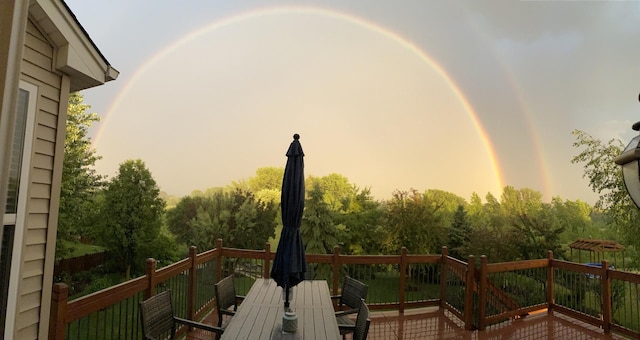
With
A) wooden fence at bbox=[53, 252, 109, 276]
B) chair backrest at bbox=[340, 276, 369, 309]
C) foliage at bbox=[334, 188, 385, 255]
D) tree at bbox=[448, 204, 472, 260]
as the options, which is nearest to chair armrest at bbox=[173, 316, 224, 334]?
chair backrest at bbox=[340, 276, 369, 309]

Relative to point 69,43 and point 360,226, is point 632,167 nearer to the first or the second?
point 69,43

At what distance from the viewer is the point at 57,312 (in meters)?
2.58

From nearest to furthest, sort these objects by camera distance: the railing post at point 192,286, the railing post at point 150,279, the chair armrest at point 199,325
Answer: the chair armrest at point 199,325, the railing post at point 150,279, the railing post at point 192,286

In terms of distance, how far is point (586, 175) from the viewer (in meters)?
16.2

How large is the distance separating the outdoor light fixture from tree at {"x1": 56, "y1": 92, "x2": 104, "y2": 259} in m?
17.1

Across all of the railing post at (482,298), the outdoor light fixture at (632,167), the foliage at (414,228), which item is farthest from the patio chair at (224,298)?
the foliage at (414,228)

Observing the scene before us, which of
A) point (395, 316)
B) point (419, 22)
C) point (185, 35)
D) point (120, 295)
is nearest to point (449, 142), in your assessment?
point (419, 22)

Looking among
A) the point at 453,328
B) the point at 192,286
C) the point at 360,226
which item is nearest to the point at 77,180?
the point at 360,226

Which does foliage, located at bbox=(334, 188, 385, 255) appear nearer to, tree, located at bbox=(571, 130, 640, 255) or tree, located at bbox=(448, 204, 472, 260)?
tree, located at bbox=(448, 204, 472, 260)

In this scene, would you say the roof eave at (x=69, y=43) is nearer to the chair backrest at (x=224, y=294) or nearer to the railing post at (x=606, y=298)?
the chair backrest at (x=224, y=294)

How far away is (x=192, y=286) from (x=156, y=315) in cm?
202

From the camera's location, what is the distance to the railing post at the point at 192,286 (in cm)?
516

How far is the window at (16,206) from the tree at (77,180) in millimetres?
13921

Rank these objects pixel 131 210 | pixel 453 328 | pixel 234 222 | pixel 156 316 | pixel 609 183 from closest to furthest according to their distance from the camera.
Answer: pixel 156 316, pixel 453 328, pixel 609 183, pixel 131 210, pixel 234 222
